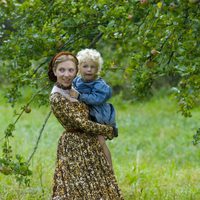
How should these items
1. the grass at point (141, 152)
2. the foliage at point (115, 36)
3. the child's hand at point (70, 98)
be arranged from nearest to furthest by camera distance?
1. the foliage at point (115, 36)
2. the child's hand at point (70, 98)
3. the grass at point (141, 152)

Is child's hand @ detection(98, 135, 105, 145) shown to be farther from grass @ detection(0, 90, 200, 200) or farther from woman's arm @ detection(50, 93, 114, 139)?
grass @ detection(0, 90, 200, 200)

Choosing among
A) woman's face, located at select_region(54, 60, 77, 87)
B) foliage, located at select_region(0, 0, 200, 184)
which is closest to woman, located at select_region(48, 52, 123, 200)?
woman's face, located at select_region(54, 60, 77, 87)

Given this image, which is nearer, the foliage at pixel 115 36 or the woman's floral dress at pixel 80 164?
the foliage at pixel 115 36

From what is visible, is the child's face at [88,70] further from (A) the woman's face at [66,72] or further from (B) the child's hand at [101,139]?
(B) the child's hand at [101,139]

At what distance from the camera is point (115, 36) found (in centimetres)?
575

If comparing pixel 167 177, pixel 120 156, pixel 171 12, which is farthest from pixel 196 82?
pixel 120 156

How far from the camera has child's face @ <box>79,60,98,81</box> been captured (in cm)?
539

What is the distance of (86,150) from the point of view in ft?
17.8

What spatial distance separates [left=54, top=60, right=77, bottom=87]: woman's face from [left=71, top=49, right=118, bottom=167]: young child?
82 millimetres

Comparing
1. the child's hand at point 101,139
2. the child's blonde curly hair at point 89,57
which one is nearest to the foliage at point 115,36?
the child's blonde curly hair at point 89,57

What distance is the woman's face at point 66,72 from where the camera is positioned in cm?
536

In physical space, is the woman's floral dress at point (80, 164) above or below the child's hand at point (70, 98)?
below

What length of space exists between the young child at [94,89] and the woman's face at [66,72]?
8 centimetres

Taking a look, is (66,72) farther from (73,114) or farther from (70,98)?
(73,114)
